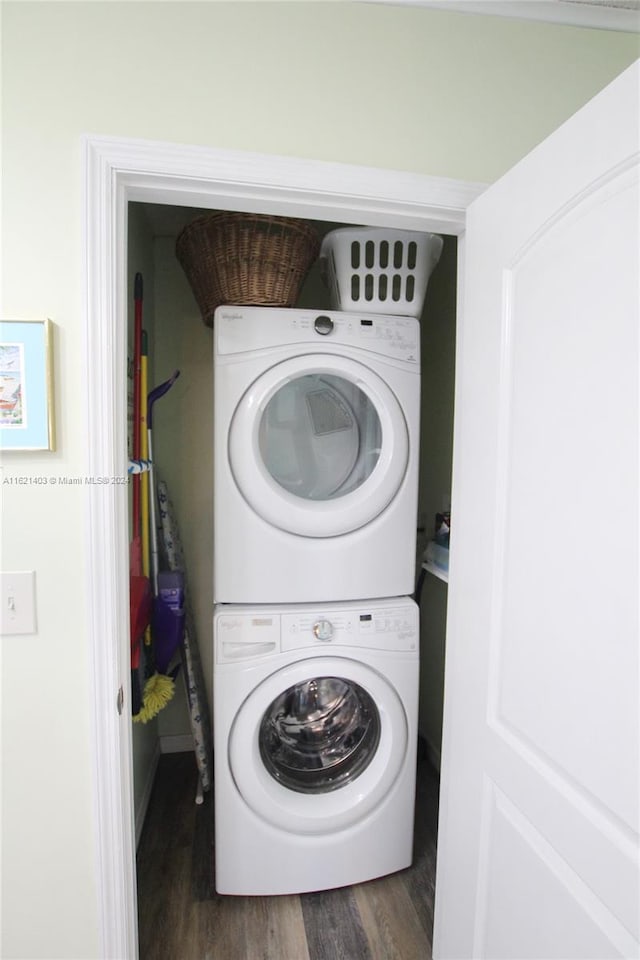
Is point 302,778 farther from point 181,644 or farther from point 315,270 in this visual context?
point 315,270

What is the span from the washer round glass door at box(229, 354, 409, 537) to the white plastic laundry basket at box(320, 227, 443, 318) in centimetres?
24

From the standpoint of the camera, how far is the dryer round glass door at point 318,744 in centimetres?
155

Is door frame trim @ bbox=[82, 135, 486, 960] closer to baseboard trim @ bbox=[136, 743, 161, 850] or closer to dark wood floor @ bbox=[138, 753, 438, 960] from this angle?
dark wood floor @ bbox=[138, 753, 438, 960]

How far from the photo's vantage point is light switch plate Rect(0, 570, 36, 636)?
3.49ft

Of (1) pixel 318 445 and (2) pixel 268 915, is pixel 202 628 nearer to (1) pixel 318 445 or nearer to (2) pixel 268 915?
(2) pixel 268 915

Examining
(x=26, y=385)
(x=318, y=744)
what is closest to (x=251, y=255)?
(x=26, y=385)

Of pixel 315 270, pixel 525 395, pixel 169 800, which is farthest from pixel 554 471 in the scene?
pixel 169 800

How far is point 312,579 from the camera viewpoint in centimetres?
160

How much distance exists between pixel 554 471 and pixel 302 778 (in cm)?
136

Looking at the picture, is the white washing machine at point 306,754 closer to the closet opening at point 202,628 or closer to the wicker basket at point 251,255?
the closet opening at point 202,628

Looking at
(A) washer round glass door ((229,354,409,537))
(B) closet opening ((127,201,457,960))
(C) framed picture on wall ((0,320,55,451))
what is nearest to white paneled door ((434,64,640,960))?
(A) washer round glass door ((229,354,409,537))

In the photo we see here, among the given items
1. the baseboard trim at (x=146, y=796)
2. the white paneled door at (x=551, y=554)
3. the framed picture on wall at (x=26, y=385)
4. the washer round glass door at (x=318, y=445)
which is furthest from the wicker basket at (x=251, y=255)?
the baseboard trim at (x=146, y=796)

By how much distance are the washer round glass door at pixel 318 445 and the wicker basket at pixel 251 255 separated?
27 cm

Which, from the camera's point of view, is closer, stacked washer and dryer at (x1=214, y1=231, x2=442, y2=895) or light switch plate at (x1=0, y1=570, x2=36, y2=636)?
light switch plate at (x1=0, y1=570, x2=36, y2=636)
